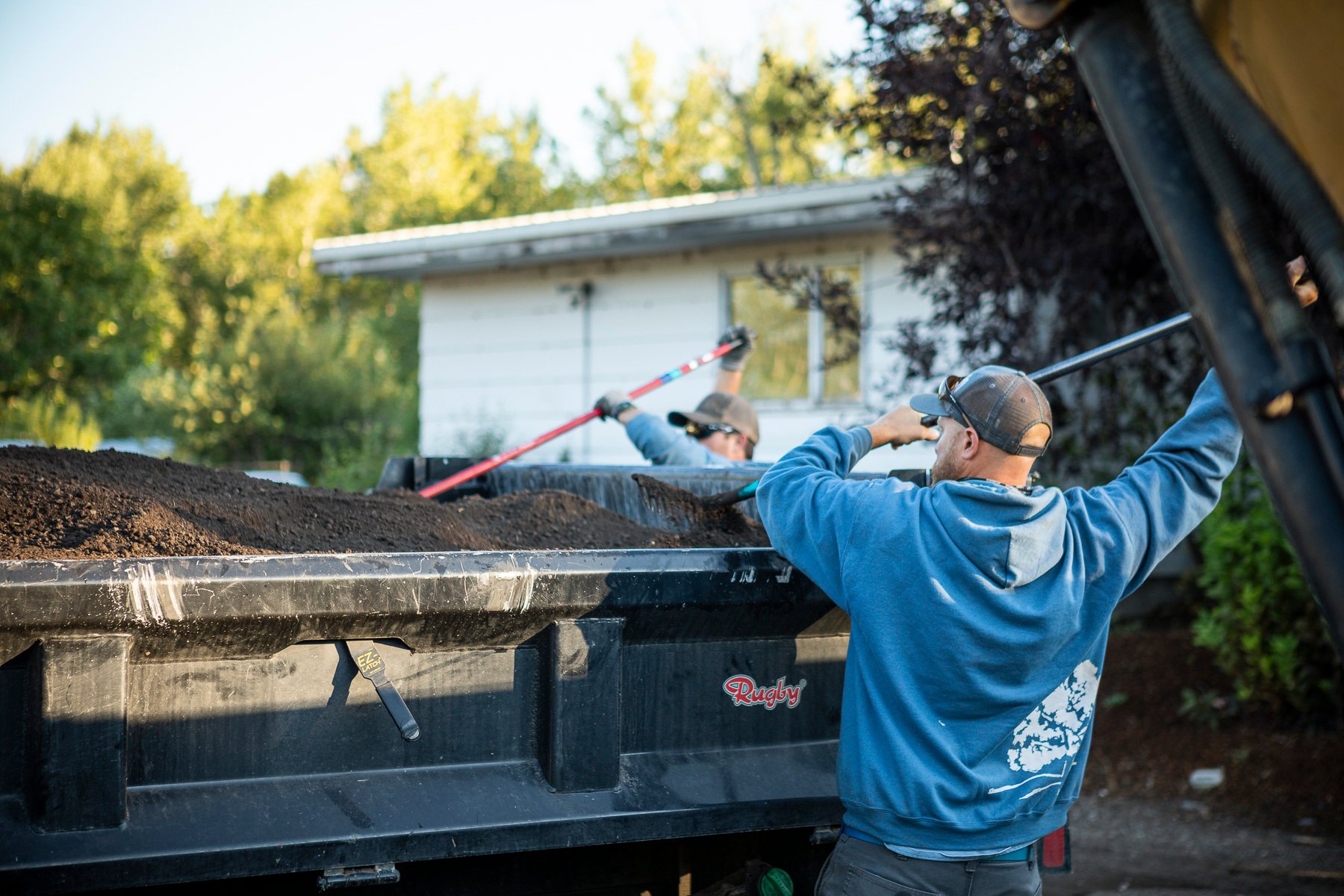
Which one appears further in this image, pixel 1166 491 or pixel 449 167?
pixel 449 167

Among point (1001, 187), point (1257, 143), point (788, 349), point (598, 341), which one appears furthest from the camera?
point (598, 341)

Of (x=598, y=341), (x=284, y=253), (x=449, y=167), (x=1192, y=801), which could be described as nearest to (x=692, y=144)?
(x=449, y=167)

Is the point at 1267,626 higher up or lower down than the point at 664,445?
lower down

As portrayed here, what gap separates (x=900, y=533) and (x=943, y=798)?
524mm

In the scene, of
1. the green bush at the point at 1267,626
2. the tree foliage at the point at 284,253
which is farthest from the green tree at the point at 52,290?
the green bush at the point at 1267,626

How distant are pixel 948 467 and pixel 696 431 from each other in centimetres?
260

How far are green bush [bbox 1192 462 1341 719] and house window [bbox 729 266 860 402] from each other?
398 cm

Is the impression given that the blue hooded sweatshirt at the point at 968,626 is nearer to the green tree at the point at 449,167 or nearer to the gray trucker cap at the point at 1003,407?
the gray trucker cap at the point at 1003,407

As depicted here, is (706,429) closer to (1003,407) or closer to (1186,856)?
(1003,407)

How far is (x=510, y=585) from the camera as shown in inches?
88.0

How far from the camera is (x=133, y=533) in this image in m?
2.29

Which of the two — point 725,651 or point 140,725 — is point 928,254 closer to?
point 725,651

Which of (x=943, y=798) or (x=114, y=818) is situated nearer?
(x=114, y=818)

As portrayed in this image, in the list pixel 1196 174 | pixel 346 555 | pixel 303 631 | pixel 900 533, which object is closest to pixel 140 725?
pixel 303 631
